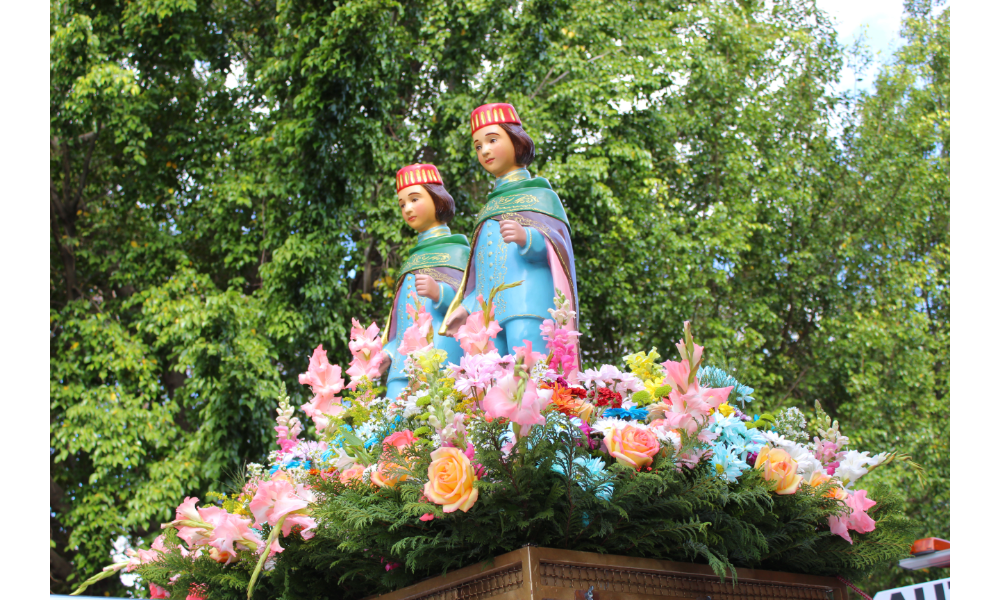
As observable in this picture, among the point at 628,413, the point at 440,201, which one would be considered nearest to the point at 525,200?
the point at 440,201

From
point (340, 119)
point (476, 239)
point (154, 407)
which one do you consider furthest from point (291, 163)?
point (476, 239)

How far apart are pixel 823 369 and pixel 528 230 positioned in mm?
9035

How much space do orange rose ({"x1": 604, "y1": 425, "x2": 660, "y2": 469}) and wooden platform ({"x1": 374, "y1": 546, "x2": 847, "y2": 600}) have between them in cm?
23

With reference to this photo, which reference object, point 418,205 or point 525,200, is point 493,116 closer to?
point 525,200

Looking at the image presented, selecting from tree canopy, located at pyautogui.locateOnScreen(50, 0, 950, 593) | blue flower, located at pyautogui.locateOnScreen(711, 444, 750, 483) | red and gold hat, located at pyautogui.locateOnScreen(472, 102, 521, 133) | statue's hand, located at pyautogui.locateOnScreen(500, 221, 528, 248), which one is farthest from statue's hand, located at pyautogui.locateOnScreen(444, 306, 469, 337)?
tree canopy, located at pyautogui.locateOnScreen(50, 0, 950, 593)

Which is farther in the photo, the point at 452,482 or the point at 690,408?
the point at 690,408

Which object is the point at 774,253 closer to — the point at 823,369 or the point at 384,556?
the point at 823,369

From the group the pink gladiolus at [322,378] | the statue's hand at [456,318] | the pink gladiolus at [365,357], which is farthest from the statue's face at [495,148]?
the pink gladiolus at [322,378]

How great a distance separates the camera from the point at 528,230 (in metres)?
3.84

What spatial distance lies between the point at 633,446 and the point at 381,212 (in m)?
7.90

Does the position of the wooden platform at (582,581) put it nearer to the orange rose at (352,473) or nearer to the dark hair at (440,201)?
the orange rose at (352,473)

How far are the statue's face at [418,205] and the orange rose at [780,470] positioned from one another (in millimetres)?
2924

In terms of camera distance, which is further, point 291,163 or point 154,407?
point 291,163

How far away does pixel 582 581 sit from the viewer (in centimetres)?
201
